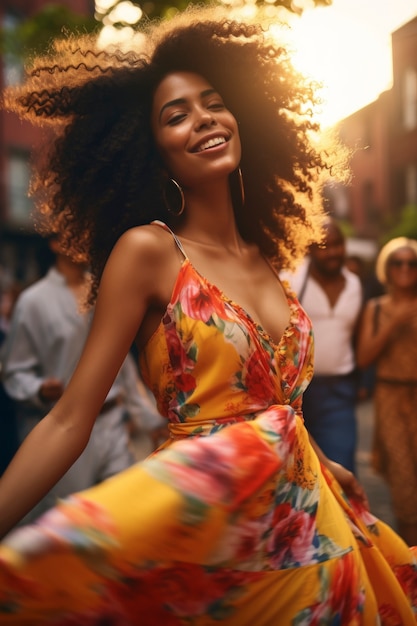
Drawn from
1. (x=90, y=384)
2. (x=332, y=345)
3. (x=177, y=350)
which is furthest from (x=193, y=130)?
(x=332, y=345)

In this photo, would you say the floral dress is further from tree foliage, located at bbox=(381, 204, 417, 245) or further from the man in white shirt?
tree foliage, located at bbox=(381, 204, 417, 245)

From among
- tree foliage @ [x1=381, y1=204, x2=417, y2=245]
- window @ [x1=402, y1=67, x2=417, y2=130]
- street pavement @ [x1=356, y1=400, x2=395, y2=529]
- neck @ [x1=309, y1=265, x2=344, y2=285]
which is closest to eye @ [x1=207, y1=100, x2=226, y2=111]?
neck @ [x1=309, y1=265, x2=344, y2=285]

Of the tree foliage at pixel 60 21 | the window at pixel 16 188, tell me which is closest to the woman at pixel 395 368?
the tree foliage at pixel 60 21

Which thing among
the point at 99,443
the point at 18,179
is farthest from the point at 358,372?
the point at 18,179

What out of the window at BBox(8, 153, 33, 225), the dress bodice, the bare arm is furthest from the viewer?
the window at BBox(8, 153, 33, 225)

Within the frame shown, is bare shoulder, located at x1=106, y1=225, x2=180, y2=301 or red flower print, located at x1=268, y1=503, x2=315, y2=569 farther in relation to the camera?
bare shoulder, located at x1=106, y1=225, x2=180, y2=301

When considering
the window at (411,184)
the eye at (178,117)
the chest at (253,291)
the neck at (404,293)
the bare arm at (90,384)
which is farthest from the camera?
the window at (411,184)

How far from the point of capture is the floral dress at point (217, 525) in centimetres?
164

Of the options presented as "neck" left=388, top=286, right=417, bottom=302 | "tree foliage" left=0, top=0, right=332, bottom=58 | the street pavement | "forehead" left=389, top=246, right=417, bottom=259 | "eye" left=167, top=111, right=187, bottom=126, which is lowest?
the street pavement

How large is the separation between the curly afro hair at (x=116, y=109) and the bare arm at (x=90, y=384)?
0.38 metres

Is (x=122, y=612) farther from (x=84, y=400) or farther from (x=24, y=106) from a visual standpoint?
(x=24, y=106)

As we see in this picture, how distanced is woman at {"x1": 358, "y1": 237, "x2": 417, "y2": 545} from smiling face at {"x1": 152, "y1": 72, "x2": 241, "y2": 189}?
11.7 feet

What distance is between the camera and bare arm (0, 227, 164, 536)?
6.59ft

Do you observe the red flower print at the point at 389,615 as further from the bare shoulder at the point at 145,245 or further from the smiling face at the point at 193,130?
the smiling face at the point at 193,130
